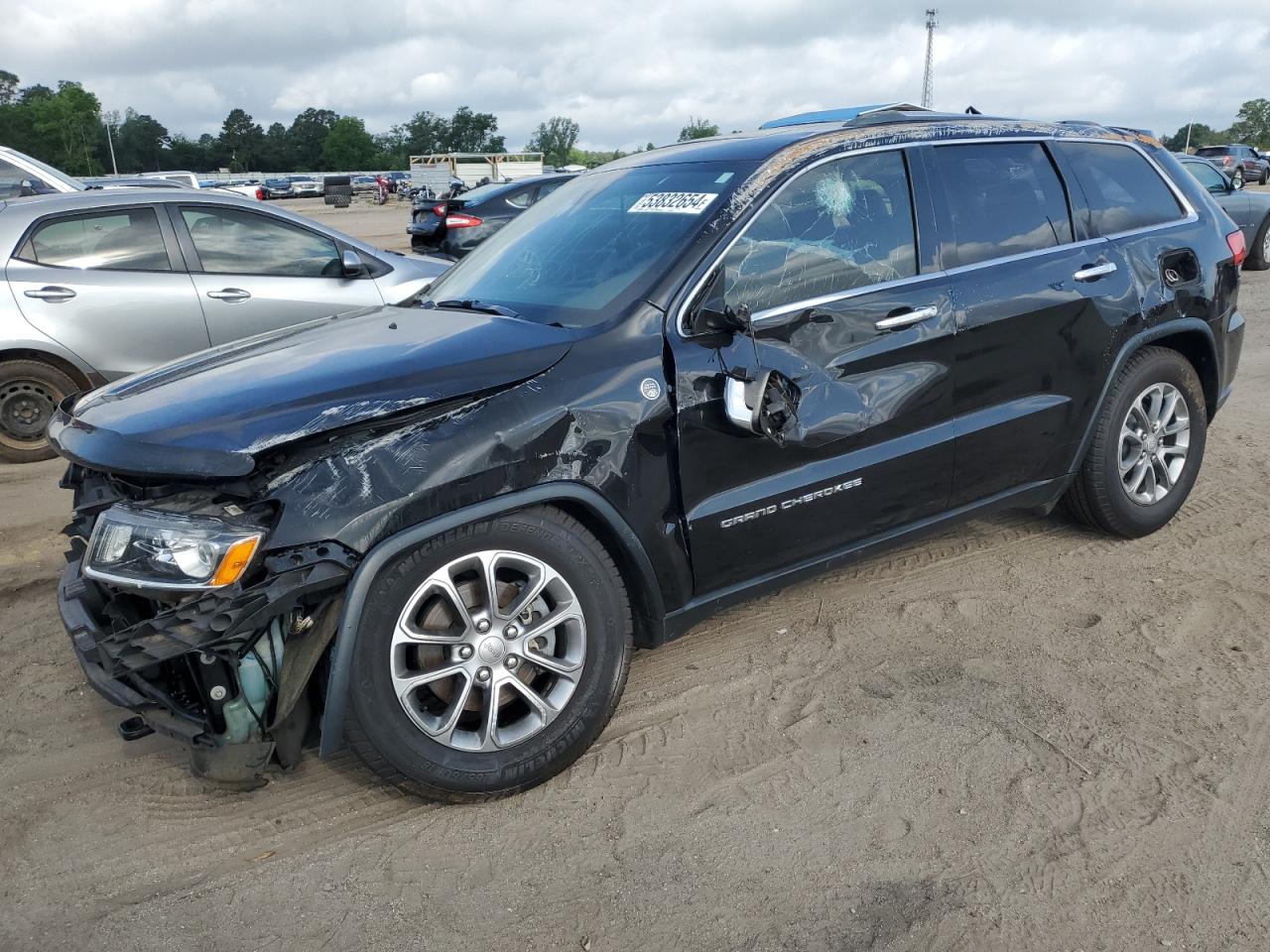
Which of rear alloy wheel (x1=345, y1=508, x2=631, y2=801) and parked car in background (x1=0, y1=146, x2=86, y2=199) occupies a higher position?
parked car in background (x1=0, y1=146, x2=86, y2=199)

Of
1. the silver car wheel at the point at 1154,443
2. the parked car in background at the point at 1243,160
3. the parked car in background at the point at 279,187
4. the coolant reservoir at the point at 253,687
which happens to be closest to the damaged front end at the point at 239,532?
the coolant reservoir at the point at 253,687

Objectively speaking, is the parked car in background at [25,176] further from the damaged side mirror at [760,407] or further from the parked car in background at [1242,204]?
the parked car in background at [1242,204]

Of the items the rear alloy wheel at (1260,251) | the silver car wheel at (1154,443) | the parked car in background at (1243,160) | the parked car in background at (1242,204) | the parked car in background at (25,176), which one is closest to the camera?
the silver car wheel at (1154,443)

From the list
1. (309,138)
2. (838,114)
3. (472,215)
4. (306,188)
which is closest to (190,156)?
(309,138)

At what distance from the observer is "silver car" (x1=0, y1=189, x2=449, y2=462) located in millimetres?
6250

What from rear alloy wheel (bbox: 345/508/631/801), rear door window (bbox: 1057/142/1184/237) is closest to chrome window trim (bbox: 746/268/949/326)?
rear alloy wheel (bbox: 345/508/631/801)

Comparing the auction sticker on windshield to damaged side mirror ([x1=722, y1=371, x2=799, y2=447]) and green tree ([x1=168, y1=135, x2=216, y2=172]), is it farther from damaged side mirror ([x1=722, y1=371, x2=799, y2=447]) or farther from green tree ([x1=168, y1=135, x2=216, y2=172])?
green tree ([x1=168, y1=135, x2=216, y2=172])

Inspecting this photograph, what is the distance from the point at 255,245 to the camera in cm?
677

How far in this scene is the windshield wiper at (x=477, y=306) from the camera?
11.2ft

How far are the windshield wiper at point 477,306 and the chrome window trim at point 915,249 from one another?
0.64 metres

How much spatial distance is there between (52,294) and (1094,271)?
229 inches

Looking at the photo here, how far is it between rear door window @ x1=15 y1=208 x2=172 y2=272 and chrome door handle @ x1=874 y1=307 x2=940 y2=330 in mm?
4908

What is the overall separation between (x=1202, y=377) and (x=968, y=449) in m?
1.67

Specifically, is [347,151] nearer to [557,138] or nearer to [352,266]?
[557,138]
